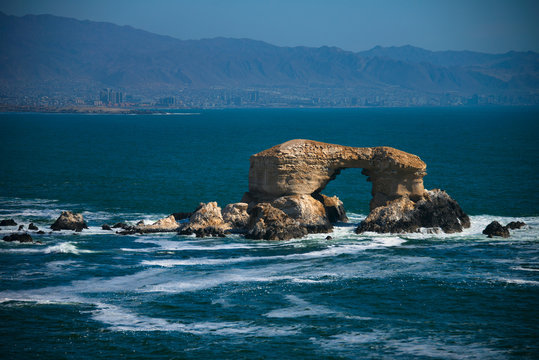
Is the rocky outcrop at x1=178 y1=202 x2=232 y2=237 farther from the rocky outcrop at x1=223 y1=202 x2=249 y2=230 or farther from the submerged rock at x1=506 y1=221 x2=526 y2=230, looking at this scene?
the submerged rock at x1=506 y1=221 x2=526 y2=230

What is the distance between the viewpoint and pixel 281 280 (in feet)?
120

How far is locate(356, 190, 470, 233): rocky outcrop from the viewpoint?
4641cm

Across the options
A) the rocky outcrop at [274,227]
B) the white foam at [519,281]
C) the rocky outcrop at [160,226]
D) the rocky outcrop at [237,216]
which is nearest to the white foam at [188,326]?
the white foam at [519,281]

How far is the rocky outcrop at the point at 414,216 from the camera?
152 ft

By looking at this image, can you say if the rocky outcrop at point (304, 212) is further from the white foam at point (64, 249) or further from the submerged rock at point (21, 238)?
the submerged rock at point (21, 238)

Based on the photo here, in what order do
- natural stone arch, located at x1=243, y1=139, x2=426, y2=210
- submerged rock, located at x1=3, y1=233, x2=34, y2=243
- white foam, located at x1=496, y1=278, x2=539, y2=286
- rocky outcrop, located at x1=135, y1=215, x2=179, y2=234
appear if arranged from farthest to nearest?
natural stone arch, located at x1=243, y1=139, x2=426, y2=210 < rocky outcrop, located at x1=135, y1=215, x2=179, y2=234 < submerged rock, located at x1=3, y1=233, x2=34, y2=243 < white foam, located at x1=496, y1=278, x2=539, y2=286

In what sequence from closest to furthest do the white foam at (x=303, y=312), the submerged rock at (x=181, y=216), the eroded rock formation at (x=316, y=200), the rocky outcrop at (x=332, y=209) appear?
the white foam at (x=303, y=312) → the eroded rock formation at (x=316, y=200) → the rocky outcrop at (x=332, y=209) → the submerged rock at (x=181, y=216)

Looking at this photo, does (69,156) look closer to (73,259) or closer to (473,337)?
(73,259)

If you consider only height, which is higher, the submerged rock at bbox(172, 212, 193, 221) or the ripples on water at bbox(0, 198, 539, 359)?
the submerged rock at bbox(172, 212, 193, 221)

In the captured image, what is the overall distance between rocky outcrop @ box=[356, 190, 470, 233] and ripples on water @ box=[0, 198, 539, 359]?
1115 millimetres

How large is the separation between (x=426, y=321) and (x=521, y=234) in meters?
17.8

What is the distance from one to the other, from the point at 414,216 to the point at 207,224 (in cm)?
1323

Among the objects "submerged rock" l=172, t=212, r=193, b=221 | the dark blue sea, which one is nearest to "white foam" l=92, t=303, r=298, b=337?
the dark blue sea

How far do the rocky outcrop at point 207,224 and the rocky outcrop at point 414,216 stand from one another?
28.7 feet
